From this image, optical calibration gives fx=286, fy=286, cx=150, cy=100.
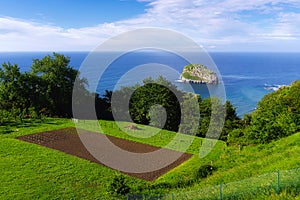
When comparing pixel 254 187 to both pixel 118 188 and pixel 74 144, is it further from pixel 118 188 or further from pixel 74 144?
pixel 74 144

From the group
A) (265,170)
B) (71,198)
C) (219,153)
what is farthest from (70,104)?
(265,170)

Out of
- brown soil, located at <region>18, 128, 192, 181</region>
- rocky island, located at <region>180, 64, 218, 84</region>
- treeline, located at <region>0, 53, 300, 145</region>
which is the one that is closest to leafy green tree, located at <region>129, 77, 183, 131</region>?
treeline, located at <region>0, 53, 300, 145</region>

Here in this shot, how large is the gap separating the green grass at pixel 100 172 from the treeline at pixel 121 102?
8461 mm

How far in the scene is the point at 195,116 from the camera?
27406 mm

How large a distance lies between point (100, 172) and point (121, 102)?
17580 mm

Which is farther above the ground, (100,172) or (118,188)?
(118,188)

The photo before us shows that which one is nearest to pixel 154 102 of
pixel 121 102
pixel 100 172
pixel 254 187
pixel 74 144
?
pixel 121 102

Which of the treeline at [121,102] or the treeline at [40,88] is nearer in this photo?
the treeline at [121,102]

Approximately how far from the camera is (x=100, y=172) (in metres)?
13.0

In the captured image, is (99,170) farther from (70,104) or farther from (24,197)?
(70,104)

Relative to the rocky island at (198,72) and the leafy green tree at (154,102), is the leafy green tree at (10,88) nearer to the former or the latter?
the leafy green tree at (154,102)

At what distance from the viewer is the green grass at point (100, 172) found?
10367mm

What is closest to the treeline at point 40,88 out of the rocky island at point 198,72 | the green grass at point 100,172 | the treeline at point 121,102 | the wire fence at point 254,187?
the treeline at point 121,102

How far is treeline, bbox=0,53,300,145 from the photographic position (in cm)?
2541
